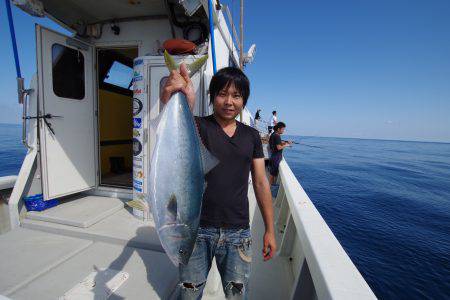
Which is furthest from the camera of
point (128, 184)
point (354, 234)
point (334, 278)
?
point (354, 234)

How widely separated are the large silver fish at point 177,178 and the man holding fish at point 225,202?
0.15 meters

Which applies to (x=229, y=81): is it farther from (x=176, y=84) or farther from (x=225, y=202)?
(x=225, y=202)

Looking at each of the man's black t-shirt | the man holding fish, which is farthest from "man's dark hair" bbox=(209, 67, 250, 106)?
the man's black t-shirt

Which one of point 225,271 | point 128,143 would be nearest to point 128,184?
point 128,143

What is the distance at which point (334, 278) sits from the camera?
4.83 ft

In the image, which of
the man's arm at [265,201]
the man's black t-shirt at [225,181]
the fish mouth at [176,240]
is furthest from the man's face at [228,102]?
the fish mouth at [176,240]

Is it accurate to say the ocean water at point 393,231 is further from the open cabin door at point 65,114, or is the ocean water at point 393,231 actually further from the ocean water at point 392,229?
the open cabin door at point 65,114

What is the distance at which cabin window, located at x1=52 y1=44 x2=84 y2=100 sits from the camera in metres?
3.87

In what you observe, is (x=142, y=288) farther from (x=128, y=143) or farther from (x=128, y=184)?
(x=128, y=143)

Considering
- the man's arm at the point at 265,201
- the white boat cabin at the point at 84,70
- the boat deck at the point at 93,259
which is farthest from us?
the white boat cabin at the point at 84,70

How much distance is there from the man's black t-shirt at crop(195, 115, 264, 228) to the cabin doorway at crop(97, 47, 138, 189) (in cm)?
404

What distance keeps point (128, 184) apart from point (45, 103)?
6.76 feet

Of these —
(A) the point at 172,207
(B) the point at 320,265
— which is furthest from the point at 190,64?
(B) the point at 320,265

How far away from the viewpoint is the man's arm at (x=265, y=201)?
1.81 metres
